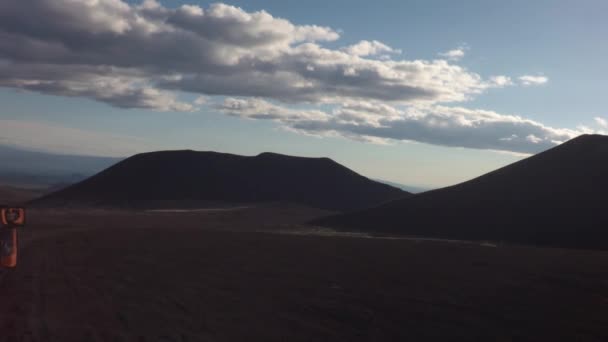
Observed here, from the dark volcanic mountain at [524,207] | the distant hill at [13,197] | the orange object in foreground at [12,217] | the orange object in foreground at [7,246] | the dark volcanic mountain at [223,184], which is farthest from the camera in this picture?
the dark volcanic mountain at [223,184]

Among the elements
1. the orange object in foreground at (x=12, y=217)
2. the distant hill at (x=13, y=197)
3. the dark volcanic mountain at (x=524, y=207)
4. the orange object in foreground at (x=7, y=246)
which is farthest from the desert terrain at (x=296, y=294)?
the distant hill at (x=13, y=197)

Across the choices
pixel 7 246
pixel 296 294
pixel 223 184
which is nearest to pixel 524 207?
pixel 296 294

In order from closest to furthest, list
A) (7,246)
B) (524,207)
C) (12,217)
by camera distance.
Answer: (12,217) → (7,246) → (524,207)

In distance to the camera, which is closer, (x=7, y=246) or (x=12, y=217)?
(x=12, y=217)

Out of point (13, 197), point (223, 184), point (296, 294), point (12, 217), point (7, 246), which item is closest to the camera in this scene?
point (12, 217)

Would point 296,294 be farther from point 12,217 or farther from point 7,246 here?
point 12,217

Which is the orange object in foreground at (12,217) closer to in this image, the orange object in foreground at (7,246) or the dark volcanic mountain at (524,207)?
the orange object in foreground at (7,246)

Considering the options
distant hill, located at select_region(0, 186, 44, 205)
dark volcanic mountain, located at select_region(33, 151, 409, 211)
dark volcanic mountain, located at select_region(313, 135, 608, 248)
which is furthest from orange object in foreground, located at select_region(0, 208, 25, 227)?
distant hill, located at select_region(0, 186, 44, 205)

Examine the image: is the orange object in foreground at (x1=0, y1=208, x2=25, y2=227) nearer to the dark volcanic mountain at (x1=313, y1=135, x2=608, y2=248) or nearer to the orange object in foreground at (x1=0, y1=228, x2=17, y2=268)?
the orange object in foreground at (x1=0, y1=228, x2=17, y2=268)
